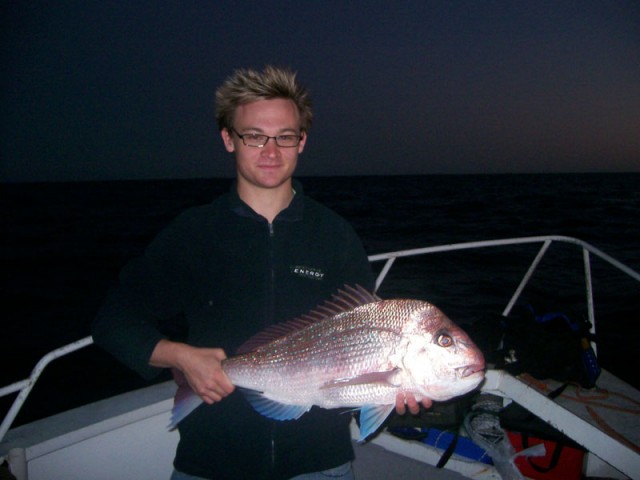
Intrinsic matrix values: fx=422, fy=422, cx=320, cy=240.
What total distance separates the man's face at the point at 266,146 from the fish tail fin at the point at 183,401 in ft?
3.34

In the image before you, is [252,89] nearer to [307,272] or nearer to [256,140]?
[256,140]

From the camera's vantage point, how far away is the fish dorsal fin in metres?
1.98

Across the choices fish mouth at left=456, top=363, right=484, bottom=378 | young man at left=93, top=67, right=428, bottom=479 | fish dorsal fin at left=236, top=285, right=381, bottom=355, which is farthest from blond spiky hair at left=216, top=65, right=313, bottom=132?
fish mouth at left=456, top=363, right=484, bottom=378

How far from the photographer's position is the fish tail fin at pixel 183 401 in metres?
1.88

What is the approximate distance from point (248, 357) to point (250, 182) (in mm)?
885

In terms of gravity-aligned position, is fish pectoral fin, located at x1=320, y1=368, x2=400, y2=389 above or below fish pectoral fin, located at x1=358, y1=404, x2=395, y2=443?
above

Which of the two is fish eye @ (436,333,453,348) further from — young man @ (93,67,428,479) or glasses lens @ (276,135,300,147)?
glasses lens @ (276,135,300,147)

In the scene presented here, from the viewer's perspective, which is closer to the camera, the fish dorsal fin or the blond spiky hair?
the fish dorsal fin

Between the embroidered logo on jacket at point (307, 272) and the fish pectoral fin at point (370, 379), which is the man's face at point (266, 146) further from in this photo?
the fish pectoral fin at point (370, 379)

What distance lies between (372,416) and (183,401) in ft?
2.84

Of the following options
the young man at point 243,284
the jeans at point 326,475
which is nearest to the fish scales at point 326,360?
the young man at point 243,284

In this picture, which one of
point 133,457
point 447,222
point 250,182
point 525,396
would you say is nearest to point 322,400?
point 250,182

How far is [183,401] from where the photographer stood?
190 centimetres

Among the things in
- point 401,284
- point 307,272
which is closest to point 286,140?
point 307,272
